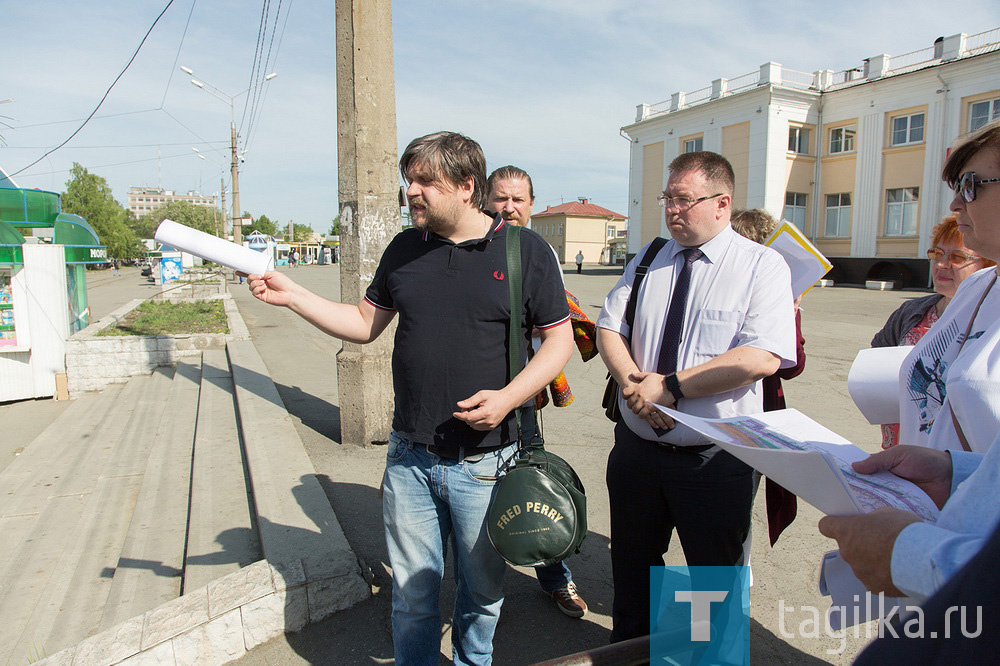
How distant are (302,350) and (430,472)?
891 cm

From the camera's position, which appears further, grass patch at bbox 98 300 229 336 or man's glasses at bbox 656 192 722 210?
grass patch at bbox 98 300 229 336

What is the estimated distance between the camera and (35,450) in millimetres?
6590

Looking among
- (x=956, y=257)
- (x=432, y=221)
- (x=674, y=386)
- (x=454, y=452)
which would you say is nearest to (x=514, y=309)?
(x=432, y=221)

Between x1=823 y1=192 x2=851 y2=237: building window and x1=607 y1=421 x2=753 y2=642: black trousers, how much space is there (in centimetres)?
3249

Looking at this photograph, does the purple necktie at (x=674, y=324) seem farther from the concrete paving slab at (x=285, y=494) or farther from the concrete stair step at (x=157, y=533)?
the concrete stair step at (x=157, y=533)

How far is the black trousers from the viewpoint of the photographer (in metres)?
2.25

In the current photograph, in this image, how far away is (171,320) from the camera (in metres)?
11.7

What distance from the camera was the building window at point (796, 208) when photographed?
31156mm

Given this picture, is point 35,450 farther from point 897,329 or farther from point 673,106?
point 673,106

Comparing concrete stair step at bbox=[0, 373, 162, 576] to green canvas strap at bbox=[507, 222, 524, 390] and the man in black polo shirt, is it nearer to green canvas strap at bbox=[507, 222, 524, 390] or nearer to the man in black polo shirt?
the man in black polo shirt

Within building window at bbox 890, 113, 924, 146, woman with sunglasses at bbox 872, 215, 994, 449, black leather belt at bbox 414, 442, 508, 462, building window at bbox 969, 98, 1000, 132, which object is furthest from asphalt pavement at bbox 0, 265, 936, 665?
building window at bbox 890, 113, 924, 146

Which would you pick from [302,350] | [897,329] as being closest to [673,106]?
[302,350]

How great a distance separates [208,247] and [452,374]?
0.92m

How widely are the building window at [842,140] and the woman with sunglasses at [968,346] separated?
33.5 metres
